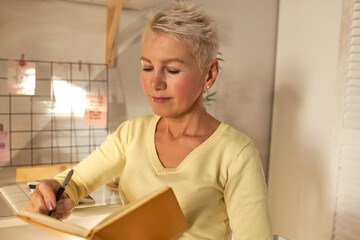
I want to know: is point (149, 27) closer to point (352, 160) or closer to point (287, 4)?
point (352, 160)

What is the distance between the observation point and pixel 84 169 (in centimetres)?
90

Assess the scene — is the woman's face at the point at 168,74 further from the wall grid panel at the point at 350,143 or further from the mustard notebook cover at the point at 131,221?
the wall grid panel at the point at 350,143

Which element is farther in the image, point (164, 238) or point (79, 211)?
point (79, 211)

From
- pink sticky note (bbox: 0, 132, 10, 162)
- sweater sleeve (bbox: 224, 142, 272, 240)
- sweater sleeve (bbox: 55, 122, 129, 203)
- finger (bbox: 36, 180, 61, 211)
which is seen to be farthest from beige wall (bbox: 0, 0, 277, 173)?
sweater sleeve (bbox: 224, 142, 272, 240)

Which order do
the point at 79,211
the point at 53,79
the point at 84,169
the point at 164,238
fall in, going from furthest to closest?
1. the point at 53,79
2. the point at 79,211
3. the point at 84,169
4. the point at 164,238

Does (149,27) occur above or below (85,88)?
above

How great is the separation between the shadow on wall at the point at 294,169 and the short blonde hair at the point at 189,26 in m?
1.47

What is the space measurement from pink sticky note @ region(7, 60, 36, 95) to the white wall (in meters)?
1.50

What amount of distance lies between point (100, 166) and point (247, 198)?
39cm

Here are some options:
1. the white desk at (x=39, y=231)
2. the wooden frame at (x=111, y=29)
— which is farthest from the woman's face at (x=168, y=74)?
the wooden frame at (x=111, y=29)

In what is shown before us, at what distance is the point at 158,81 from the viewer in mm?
740

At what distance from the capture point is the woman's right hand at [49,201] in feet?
2.39

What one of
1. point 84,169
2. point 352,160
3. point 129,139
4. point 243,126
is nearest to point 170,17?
point 129,139

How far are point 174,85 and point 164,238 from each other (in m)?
0.33
